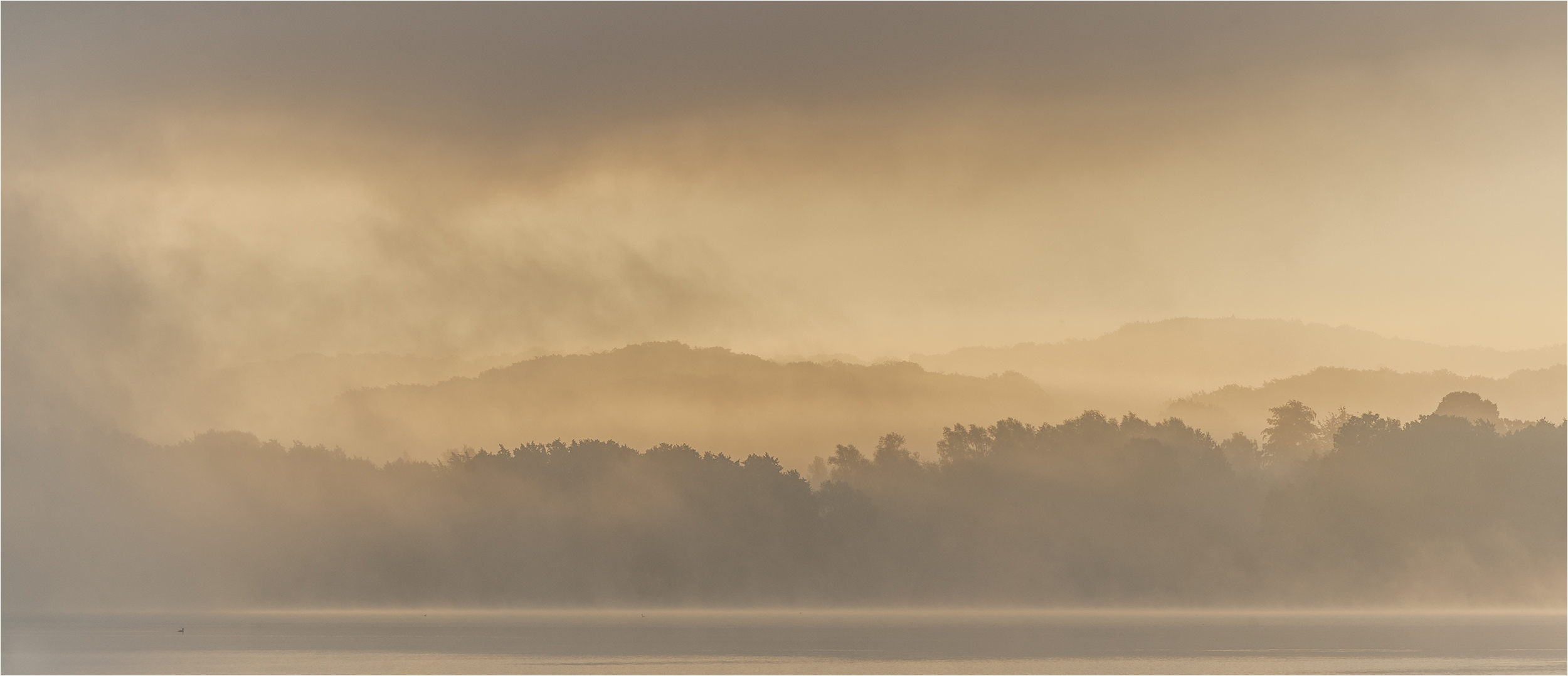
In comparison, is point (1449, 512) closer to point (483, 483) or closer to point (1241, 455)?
point (1241, 455)

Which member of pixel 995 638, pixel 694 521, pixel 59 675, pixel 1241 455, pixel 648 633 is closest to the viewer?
pixel 59 675

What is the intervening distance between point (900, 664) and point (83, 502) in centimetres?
10954

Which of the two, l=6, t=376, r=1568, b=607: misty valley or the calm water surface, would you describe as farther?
l=6, t=376, r=1568, b=607: misty valley

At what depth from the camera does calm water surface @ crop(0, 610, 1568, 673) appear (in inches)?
2970

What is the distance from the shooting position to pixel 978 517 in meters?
182

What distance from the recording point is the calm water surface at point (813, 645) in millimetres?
75438

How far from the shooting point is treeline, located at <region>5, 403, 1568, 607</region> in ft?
504

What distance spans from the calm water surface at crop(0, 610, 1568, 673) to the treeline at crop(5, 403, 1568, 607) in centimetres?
783

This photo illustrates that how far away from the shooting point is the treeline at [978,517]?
153500 millimetres

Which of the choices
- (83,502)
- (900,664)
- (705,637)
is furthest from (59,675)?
(83,502)

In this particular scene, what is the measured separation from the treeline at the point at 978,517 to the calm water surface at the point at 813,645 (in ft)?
25.7

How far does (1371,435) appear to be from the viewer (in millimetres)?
153375

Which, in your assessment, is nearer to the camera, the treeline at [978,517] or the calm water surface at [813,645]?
the calm water surface at [813,645]

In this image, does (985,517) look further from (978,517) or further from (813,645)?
(813,645)
